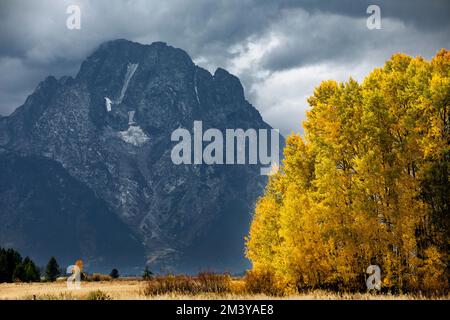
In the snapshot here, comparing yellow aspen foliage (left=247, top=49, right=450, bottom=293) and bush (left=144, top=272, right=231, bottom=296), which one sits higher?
yellow aspen foliage (left=247, top=49, right=450, bottom=293)

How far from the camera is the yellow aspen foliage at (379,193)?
33906 mm

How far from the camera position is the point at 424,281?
32469 millimetres

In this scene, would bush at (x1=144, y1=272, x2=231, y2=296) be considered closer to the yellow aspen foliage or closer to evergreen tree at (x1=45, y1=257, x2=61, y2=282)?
the yellow aspen foliage

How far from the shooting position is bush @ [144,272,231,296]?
127ft

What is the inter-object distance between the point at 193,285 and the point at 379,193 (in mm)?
15413

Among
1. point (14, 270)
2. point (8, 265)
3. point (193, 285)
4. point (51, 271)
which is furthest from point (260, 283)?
point (51, 271)

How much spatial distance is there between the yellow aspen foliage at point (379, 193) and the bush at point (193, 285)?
4.39 meters

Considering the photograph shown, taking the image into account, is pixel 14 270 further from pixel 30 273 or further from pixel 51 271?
pixel 51 271

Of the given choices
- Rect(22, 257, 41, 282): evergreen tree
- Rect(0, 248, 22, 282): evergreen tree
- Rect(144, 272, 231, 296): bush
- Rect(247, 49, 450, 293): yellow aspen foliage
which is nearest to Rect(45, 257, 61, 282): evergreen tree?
Rect(22, 257, 41, 282): evergreen tree

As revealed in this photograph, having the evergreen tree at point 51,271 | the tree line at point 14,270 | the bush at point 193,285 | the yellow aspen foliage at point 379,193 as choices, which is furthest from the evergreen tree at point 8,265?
the yellow aspen foliage at point 379,193

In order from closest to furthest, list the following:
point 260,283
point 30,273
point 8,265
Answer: point 260,283, point 30,273, point 8,265

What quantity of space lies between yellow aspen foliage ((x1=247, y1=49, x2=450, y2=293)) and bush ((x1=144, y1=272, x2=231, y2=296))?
4.39 meters

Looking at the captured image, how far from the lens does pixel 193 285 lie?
130 feet
